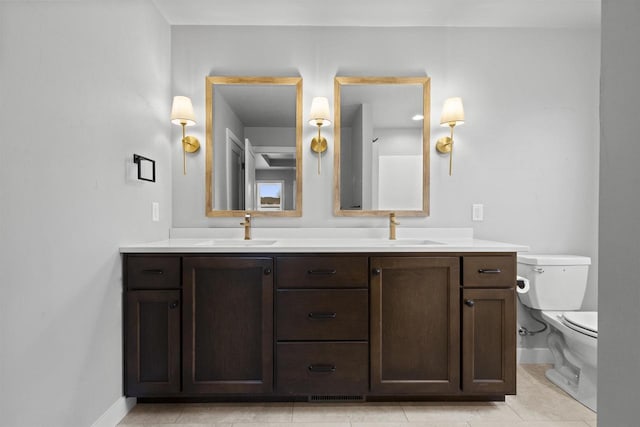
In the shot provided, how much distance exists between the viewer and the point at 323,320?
6.16 ft

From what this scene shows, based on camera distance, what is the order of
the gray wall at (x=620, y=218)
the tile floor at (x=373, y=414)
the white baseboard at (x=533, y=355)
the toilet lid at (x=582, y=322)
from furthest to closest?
the white baseboard at (x=533, y=355) < the toilet lid at (x=582, y=322) < the tile floor at (x=373, y=414) < the gray wall at (x=620, y=218)

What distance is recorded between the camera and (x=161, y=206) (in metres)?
2.31

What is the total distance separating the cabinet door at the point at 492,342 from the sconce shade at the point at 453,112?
3.69 feet

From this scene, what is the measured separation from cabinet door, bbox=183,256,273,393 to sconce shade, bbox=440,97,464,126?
4.93 ft

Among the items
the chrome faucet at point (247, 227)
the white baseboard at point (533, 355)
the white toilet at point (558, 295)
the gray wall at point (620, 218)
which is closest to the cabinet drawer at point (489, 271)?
the white toilet at point (558, 295)

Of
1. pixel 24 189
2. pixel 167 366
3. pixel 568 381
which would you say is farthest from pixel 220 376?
pixel 568 381

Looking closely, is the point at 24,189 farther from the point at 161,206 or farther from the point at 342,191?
the point at 342,191

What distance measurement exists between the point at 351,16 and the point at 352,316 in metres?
1.88

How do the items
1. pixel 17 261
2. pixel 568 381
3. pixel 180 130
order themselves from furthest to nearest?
pixel 180 130 < pixel 568 381 < pixel 17 261

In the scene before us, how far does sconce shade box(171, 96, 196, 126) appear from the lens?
2322 mm

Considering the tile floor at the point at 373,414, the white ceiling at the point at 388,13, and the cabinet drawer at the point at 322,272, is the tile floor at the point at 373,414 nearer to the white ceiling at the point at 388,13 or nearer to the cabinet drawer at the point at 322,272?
the cabinet drawer at the point at 322,272

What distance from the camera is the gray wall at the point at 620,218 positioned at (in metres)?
0.40

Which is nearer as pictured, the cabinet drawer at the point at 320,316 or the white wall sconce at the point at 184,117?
the cabinet drawer at the point at 320,316

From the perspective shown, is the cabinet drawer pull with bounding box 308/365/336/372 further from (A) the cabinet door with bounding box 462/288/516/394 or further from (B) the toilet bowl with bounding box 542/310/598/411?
(B) the toilet bowl with bounding box 542/310/598/411
